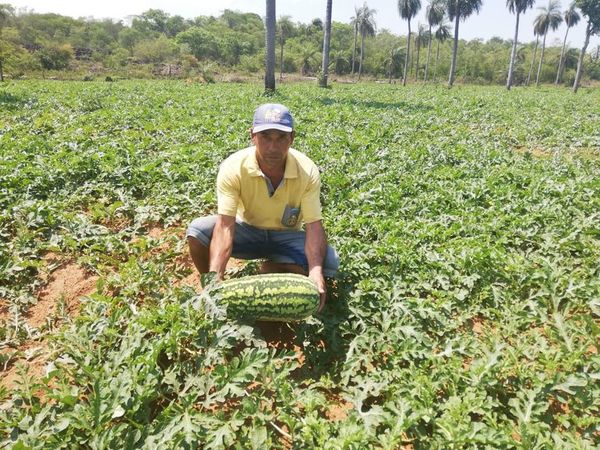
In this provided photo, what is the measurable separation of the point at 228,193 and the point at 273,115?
2.61 ft

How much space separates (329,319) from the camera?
3475 mm

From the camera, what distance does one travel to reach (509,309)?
3709 mm

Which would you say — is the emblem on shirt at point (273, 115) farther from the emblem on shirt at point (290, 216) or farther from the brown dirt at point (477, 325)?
the brown dirt at point (477, 325)

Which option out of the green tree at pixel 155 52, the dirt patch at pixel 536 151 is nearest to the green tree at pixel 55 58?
the green tree at pixel 155 52

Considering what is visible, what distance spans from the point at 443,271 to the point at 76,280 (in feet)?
12.4

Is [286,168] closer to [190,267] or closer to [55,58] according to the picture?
[190,267]

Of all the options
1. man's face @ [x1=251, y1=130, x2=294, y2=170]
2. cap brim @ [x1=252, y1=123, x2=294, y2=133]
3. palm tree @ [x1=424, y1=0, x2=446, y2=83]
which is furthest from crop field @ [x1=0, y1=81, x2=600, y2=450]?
palm tree @ [x1=424, y1=0, x2=446, y2=83]

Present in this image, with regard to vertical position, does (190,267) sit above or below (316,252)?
below

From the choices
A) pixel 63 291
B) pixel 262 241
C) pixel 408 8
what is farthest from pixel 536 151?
pixel 408 8

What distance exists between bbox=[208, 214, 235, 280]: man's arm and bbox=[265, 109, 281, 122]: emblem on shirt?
0.89 meters

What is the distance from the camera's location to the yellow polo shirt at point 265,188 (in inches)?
144

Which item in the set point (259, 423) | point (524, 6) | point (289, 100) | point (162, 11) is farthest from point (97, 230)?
point (162, 11)

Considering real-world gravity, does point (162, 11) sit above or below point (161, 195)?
above

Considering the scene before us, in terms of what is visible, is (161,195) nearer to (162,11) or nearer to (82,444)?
(82,444)
